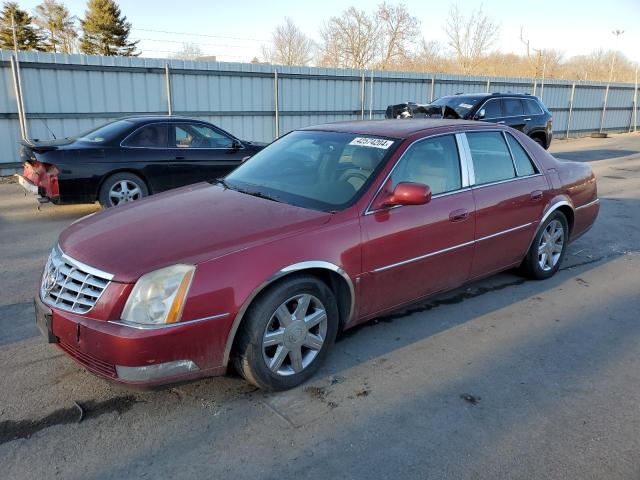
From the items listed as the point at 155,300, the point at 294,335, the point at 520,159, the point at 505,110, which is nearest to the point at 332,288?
the point at 294,335

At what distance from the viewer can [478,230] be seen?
13.8 feet

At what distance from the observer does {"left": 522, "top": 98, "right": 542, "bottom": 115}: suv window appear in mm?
13516

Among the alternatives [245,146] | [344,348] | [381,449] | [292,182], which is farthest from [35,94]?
[381,449]

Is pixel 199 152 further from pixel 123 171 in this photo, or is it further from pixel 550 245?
pixel 550 245

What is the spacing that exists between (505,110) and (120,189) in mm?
9619

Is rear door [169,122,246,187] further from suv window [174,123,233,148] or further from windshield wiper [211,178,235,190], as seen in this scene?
windshield wiper [211,178,235,190]

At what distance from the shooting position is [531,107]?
13656 millimetres

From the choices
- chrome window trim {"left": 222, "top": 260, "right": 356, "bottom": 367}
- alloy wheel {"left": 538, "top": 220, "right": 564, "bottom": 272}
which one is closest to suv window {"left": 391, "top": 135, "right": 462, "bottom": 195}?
chrome window trim {"left": 222, "top": 260, "right": 356, "bottom": 367}

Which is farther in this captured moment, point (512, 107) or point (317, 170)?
point (512, 107)

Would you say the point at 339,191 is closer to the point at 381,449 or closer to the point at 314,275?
the point at 314,275

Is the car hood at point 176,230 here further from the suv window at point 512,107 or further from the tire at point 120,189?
the suv window at point 512,107

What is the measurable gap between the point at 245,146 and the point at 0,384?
607 cm

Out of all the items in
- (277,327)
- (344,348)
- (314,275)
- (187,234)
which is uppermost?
(187,234)

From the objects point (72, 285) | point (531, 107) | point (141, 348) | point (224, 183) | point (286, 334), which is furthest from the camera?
point (531, 107)
